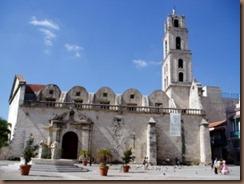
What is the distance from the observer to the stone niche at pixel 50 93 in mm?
19516

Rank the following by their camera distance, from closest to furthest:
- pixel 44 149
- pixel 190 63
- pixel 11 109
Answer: pixel 44 149, pixel 11 109, pixel 190 63

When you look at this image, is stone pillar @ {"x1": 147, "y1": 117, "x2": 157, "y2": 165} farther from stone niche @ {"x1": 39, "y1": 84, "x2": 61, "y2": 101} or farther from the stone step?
the stone step

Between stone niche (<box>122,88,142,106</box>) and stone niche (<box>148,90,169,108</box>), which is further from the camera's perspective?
stone niche (<box>148,90,169,108</box>)

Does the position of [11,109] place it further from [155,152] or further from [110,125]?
[155,152]

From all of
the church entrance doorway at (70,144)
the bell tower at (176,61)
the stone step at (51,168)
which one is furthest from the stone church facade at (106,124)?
the stone step at (51,168)

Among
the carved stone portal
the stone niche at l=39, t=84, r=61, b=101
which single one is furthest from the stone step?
the stone niche at l=39, t=84, r=61, b=101

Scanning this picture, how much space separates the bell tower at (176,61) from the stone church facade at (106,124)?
2.89 metres

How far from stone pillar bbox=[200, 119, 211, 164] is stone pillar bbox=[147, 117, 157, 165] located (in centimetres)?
259

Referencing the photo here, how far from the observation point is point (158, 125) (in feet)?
61.4

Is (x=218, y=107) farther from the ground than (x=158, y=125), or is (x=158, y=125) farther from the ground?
(x=218, y=107)

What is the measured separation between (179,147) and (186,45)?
9.28m

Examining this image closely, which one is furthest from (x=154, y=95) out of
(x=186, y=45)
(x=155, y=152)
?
(x=186, y=45)

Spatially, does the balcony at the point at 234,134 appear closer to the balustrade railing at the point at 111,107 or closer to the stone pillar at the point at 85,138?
the balustrade railing at the point at 111,107

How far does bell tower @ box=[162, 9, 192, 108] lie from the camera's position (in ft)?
77.5
